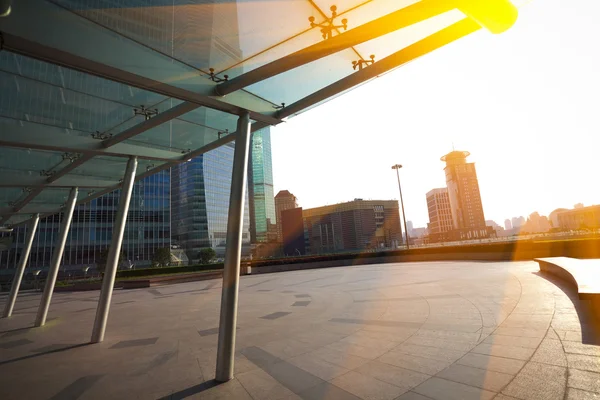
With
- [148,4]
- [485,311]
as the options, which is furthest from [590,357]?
[148,4]

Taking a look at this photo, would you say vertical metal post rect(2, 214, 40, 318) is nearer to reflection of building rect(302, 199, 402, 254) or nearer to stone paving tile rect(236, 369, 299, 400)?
stone paving tile rect(236, 369, 299, 400)

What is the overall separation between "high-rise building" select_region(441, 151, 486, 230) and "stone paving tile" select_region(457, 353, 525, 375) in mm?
189260

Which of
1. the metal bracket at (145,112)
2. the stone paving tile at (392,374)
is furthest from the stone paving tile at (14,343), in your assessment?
the stone paving tile at (392,374)

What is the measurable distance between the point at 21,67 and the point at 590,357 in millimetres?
10372

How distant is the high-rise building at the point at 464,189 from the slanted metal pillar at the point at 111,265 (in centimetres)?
18993

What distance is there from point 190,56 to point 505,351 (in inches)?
293

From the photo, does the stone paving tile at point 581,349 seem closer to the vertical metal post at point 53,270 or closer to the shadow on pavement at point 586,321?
the shadow on pavement at point 586,321

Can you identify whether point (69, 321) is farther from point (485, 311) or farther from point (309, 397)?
point (485, 311)

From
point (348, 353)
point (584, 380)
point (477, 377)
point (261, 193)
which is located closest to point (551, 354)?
point (584, 380)

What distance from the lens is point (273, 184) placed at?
16862 cm

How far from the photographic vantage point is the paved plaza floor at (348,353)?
13.8 ft

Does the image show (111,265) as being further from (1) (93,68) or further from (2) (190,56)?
Result: (2) (190,56)

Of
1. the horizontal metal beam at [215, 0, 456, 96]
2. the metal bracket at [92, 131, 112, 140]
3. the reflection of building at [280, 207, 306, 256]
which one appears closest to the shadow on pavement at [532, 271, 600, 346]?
the horizontal metal beam at [215, 0, 456, 96]

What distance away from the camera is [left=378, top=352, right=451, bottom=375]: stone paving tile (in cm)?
469
